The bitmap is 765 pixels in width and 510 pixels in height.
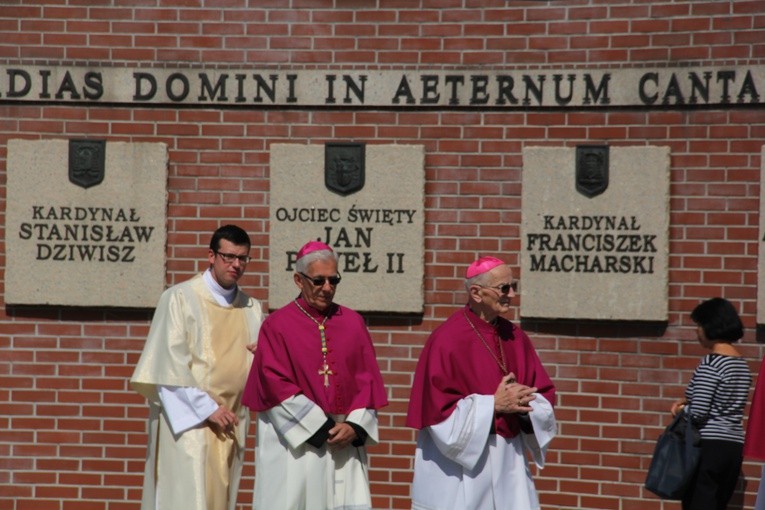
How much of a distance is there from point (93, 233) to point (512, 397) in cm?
335

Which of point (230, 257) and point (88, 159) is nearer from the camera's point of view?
point (230, 257)

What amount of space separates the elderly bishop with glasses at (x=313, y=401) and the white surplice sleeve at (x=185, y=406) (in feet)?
1.20

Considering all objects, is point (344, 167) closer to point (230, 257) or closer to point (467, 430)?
point (230, 257)

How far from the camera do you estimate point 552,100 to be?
8.73 m

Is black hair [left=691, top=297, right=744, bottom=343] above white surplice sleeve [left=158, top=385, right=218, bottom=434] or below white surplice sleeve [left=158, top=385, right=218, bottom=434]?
above

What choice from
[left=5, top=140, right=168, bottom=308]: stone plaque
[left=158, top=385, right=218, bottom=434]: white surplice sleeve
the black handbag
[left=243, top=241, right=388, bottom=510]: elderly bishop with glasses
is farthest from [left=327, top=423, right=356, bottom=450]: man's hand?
[left=5, top=140, right=168, bottom=308]: stone plaque

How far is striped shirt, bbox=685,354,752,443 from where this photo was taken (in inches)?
308

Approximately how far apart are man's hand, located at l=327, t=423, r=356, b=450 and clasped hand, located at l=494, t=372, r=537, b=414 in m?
0.69

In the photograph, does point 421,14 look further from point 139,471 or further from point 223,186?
point 139,471

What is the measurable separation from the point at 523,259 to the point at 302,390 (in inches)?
93.3

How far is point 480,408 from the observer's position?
266 inches

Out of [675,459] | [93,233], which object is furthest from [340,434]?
[93,233]

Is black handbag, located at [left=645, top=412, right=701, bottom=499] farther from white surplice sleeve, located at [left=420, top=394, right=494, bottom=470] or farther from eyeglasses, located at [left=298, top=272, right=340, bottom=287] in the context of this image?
eyeglasses, located at [left=298, top=272, right=340, bottom=287]

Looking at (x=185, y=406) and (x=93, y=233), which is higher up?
(x=93, y=233)
